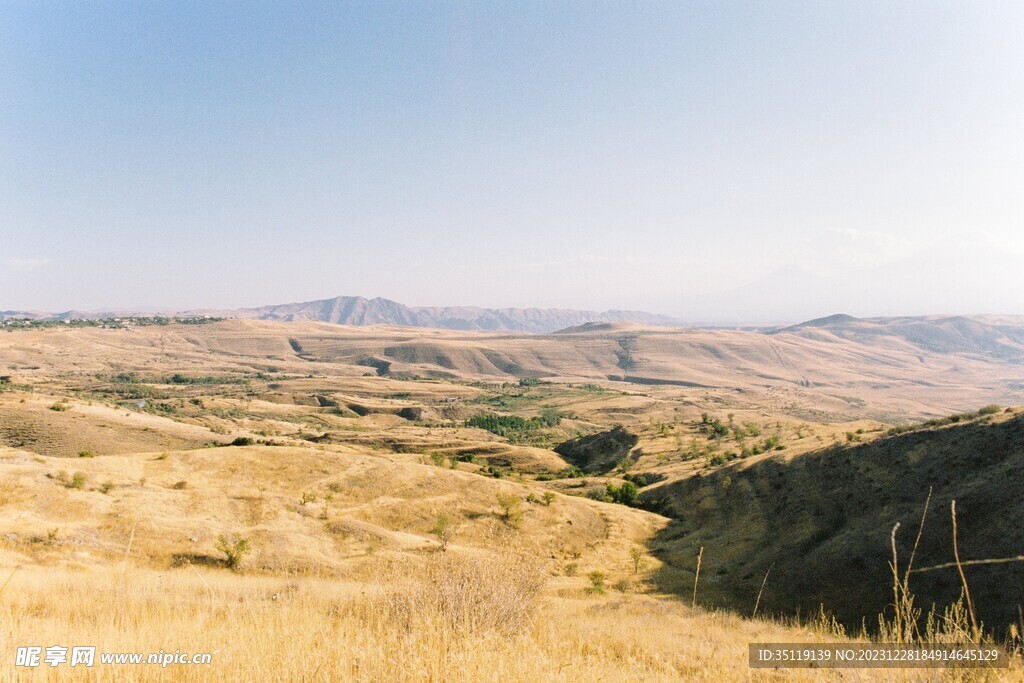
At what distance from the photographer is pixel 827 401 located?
7534 inches

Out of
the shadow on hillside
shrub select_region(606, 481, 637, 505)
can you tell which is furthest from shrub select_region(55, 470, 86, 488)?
shrub select_region(606, 481, 637, 505)

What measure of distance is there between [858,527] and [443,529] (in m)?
24.9

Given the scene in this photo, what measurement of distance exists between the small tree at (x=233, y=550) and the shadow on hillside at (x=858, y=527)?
22.6 meters

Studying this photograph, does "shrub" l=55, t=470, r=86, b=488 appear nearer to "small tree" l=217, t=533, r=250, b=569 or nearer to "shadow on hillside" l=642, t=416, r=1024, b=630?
"small tree" l=217, t=533, r=250, b=569

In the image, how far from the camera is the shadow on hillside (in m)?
20.7

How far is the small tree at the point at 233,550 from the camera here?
23375mm

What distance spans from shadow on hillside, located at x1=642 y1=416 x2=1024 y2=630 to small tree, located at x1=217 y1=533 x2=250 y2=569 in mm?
22570

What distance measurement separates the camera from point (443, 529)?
32.7m

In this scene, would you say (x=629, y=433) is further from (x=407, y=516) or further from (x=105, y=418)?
(x=105, y=418)

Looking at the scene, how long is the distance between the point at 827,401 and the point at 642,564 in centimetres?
19478

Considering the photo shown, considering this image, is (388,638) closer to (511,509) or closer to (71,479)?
(511,509)

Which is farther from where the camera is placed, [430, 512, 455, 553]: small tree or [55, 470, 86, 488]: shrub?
[430, 512, 455, 553]: small tree

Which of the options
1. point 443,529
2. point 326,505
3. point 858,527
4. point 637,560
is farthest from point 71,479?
point 858,527

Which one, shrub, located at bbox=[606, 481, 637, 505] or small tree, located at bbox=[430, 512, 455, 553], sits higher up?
small tree, located at bbox=[430, 512, 455, 553]
